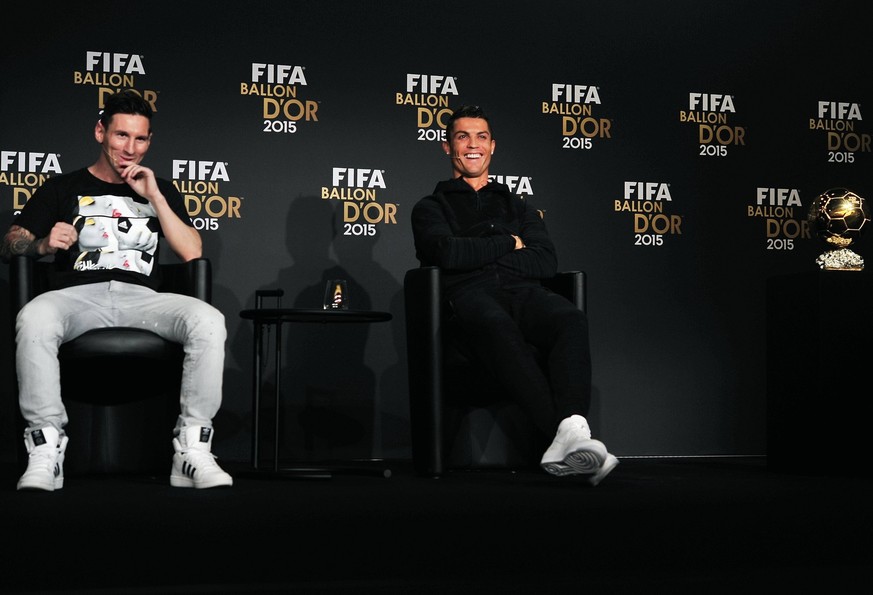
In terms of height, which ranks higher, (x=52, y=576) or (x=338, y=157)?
(x=338, y=157)

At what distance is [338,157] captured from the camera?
4.53 m

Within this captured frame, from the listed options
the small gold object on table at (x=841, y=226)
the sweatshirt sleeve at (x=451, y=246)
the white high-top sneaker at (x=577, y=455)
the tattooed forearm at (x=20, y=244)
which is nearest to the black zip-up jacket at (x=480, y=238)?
the sweatshirt sleeve at (x=451, y=246)

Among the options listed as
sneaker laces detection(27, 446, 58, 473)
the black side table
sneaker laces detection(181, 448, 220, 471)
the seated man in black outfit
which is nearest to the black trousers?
the seated man in black outfit

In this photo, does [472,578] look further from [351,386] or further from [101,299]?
[351,386]

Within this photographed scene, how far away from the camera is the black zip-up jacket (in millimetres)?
3527

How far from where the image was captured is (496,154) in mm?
4680

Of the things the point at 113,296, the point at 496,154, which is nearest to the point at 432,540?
the point at 113,296

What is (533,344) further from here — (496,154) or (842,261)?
(496,154)

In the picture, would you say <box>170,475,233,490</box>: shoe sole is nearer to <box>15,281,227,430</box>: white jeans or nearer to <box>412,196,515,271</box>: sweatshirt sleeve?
<box>15,281,227,430</box>: white jeans

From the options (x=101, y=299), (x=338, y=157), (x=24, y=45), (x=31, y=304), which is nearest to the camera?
(x=31, y=304)

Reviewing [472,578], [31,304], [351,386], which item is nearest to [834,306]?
[351,386]

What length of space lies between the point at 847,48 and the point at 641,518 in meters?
3.75

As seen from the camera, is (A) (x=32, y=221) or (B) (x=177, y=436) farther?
(A) (x=32, y=221)

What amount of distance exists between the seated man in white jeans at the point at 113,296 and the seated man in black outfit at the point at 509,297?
0.85 metres
